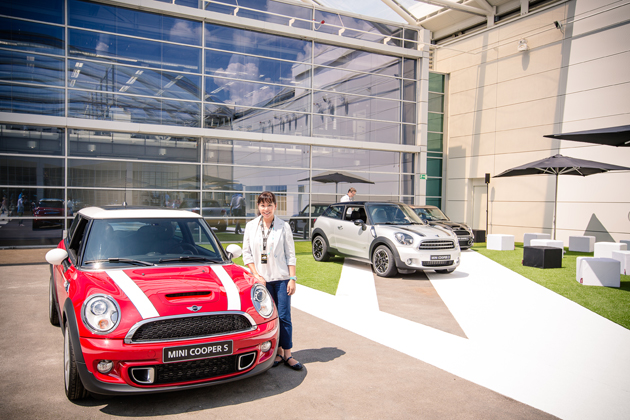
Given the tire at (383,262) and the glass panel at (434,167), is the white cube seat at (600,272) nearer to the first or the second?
the tire at (383,262)

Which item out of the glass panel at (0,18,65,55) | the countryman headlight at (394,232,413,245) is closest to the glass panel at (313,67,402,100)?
the glass panel at (0,18,65,55)

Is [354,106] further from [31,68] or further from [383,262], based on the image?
[31,68]

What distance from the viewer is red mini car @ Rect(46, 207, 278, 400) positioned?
3188mm

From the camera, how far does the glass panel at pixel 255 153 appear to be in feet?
54.0

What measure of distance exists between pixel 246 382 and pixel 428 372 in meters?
1.75

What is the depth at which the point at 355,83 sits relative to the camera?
19.6m

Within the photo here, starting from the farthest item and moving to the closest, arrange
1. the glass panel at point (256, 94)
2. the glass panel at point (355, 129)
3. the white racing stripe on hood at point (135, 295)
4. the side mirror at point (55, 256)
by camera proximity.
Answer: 1. the glass panel at point (355, 129)
2. the glass panel at point (256, 94)
3. the side mirror at point (55, 256)
4. the white racing stripe on hood at point (135, 295)

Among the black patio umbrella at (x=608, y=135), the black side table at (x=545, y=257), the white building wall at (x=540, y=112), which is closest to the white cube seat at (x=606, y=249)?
the black side table at (x=545, y=257)

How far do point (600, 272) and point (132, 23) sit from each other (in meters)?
16.1

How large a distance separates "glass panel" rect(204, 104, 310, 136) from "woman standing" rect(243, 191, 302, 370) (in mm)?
12957

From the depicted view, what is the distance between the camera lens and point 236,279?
13.3ft

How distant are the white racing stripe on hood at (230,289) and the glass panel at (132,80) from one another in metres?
13.5

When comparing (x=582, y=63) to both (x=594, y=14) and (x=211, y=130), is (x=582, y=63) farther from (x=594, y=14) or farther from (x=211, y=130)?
(x=211, y=130)

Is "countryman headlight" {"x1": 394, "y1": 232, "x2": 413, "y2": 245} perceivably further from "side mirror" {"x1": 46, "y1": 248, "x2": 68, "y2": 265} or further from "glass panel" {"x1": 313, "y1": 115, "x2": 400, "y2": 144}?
"glass panel" {"x1": 313, "y1": 115, "x2": 400, "y2": 144}
